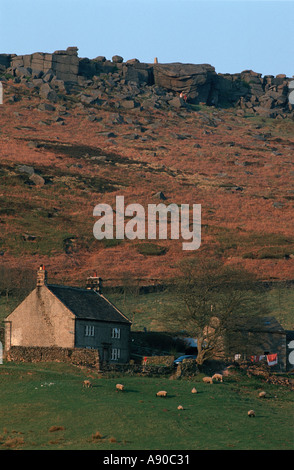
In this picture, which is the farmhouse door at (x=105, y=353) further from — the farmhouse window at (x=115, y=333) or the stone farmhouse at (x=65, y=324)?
the farmhouse window at (x=115, y=333)

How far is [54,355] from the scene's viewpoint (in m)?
50.1

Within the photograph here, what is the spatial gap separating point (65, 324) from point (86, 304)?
12.2ft

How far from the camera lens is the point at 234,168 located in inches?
7234

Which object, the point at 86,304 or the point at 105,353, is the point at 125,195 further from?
the point at 105,353

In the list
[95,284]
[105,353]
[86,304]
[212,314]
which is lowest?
[105,353]

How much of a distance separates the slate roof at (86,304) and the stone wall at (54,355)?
16.6 feet

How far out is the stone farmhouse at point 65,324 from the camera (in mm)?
54812

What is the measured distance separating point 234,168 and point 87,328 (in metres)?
133

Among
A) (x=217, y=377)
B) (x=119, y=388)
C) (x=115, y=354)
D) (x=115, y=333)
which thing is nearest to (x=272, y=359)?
(x=217, y=377)

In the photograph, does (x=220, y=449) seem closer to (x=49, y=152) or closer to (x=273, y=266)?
(x=273, y=266)

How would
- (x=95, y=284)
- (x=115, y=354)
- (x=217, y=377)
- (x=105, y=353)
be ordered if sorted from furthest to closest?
(x=95, y=284), (x=115, y=354), (x=105, y=353), (x=217, y=377)

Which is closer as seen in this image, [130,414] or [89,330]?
[130,414]

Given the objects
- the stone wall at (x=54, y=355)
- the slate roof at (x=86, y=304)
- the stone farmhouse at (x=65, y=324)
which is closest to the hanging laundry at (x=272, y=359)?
the stone farmhouse at (x=65, y=324)

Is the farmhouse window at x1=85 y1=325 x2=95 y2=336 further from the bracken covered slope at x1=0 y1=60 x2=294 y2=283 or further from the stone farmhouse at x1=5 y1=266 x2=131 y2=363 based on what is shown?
the bracken covered slope at x1=0 y1=60 x2=294 y2=283
